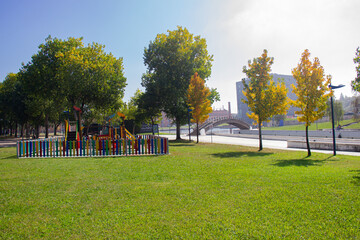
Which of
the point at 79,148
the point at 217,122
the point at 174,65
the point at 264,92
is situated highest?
the point at 174,65

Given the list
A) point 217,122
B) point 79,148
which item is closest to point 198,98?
point 79,148

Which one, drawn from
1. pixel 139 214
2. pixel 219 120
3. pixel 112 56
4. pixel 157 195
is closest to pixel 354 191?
pixel 157 195

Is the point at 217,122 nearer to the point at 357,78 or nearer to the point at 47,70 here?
the point at 47,70

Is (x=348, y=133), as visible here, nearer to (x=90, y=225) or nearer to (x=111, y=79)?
(x=111, y=79)

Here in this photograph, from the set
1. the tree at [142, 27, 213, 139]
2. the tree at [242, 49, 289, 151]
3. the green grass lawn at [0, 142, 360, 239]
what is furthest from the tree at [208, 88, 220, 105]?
the green grass lawn at [0, 142, 360, 239]

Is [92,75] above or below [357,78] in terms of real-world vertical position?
above

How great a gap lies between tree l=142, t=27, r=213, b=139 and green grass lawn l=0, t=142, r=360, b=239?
80.5 feet

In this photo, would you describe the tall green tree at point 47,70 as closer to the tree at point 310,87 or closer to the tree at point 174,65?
the tree at point 174,65

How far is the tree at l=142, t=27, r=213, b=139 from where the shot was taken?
1288 inches

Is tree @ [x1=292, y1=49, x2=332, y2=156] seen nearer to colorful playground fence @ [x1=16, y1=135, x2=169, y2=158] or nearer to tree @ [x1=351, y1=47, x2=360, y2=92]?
tree @ [x1=351, y1=47, x2=360, y2=92]

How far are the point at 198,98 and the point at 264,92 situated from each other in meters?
11.5

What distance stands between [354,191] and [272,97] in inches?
564

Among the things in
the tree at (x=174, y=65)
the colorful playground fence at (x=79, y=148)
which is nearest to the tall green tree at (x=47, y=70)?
the tree at (x=174, y=65)

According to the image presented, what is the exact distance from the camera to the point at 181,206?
5582 mm
